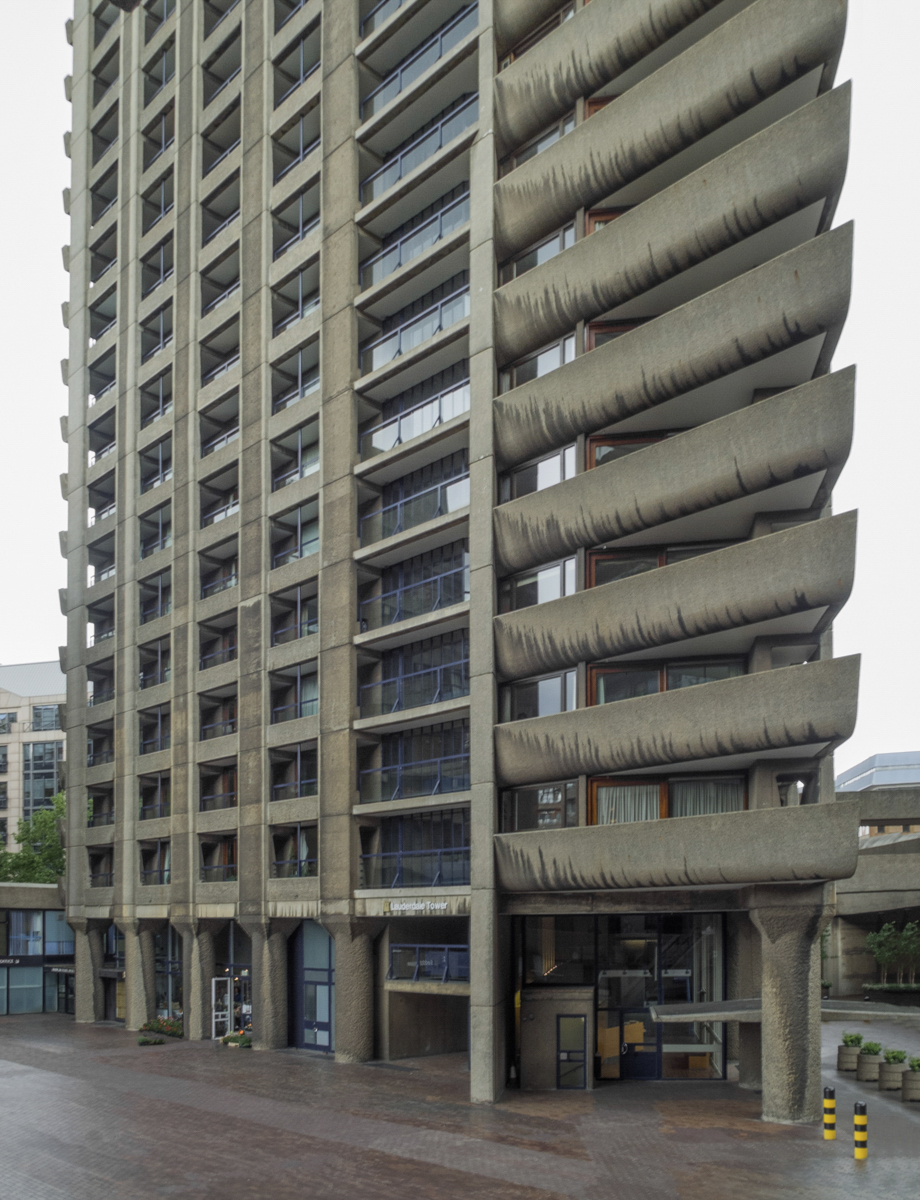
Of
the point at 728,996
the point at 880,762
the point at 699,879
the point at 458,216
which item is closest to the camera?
the point at 699,879

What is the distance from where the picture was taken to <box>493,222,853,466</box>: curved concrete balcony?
23672 millimetres

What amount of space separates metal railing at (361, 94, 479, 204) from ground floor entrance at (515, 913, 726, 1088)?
76.9 feet

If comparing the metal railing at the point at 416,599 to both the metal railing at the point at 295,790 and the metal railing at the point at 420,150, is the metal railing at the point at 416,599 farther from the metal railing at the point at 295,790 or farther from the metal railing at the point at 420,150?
the metal railing at the point at 420,150

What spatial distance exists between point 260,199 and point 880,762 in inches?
4881

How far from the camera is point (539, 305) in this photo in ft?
97.3

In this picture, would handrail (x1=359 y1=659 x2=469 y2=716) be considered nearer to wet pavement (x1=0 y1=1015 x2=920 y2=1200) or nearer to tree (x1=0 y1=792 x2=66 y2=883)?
wet pavement (x1=0 y1=1015 x2=920 y2=1200)

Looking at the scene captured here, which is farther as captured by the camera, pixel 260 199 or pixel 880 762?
pixel 880 762

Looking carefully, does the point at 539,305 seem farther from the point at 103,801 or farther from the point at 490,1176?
the point at 103,801

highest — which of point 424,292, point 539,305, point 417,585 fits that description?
point 424,292

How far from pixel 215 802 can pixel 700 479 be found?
2631cm

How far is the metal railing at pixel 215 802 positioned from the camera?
43.3 metres

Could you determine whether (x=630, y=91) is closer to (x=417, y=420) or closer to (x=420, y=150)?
(x=420, y=150)

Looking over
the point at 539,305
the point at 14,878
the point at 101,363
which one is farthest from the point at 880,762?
the point at 539,305

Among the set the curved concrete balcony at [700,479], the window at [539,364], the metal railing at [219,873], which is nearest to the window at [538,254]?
the window at [539,364]
